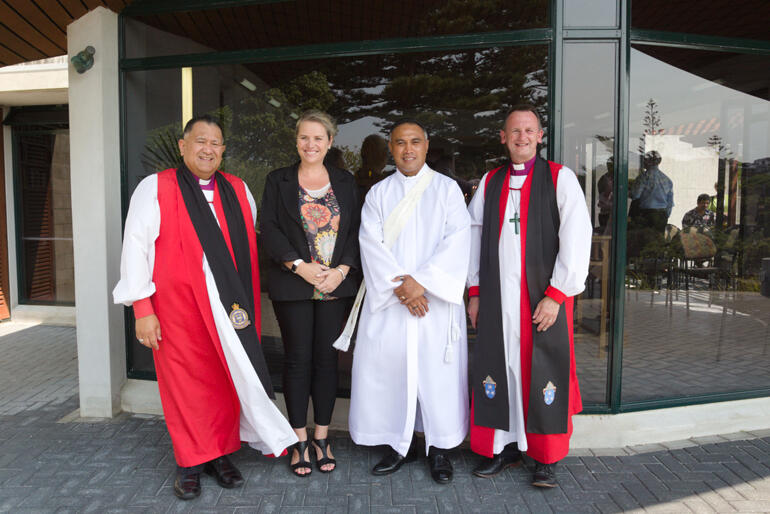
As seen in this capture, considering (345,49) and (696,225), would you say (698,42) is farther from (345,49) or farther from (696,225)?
(345,49)

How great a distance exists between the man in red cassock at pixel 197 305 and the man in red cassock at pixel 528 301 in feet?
4.09

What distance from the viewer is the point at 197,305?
9.07ft

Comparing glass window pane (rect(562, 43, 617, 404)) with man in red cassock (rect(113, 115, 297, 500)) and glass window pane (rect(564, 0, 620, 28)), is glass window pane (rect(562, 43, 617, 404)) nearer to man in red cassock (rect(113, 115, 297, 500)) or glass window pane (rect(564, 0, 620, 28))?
glass window pane (rect(564, 0, 620, 28))

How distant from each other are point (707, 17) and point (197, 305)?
3933 millimetres

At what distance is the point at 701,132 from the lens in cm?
394

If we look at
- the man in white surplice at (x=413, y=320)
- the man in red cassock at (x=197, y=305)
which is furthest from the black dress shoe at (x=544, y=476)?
the man in red cassock at (x=197, y=305)

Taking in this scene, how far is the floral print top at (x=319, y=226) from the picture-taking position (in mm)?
2924

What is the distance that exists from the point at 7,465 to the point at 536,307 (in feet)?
11.1

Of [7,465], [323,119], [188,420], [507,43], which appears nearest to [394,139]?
[323,119]

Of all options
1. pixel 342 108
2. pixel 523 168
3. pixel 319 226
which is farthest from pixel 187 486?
pixel 342 108

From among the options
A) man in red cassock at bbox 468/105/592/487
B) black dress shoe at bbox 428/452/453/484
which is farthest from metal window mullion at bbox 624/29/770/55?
black dress shoe at bbox 428/452/453/484

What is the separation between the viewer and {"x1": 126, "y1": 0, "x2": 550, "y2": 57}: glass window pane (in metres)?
3.58

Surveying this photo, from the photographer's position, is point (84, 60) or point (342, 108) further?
point (342, 108)

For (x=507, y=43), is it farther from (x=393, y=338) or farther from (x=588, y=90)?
(x=393, y=338)
